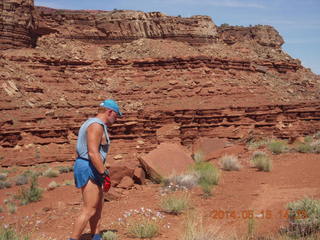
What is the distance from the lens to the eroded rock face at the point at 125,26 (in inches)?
1379

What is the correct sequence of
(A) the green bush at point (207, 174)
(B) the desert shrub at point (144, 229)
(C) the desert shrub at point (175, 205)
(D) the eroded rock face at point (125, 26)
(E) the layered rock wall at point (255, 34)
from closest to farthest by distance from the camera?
(B) the desert shrub at point (144, 229) → (C) the desert shrub at point (175, 205) → (A) the green bush at point (207, 174) → (D) the eroded rock face at point (125, 26) → (E) the layered rock wall at point (255, 34)

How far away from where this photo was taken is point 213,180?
28.2 ft

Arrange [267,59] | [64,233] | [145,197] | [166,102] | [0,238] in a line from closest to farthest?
1. [0,238]
2. [64,233]
3. [145,197]
4. [166,102]
5. [267,59]

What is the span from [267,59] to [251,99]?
496 inches

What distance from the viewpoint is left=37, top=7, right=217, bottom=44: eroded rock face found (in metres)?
35.0

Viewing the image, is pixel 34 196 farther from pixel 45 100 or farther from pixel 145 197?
pixel 45 100

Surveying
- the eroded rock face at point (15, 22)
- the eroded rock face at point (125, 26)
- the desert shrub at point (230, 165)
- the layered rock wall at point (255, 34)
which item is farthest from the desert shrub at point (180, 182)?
the layered rock wall at point (255, 34)

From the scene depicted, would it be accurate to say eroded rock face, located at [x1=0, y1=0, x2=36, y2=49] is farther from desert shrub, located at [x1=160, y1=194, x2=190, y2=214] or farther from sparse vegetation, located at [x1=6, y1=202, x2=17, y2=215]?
desert shrub, located at [x1=160, y1=194, x2=190, y2=214]

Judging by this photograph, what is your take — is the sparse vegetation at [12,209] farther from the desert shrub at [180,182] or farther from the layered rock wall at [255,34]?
the layered rock wall at [255,34]

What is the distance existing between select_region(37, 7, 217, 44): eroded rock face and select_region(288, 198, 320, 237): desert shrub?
31323 mm

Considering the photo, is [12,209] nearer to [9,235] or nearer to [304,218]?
[9,235]

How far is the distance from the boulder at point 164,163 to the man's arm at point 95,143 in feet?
14.8

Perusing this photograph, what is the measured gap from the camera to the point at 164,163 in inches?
376

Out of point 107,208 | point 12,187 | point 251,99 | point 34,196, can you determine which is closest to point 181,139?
point 251,99
